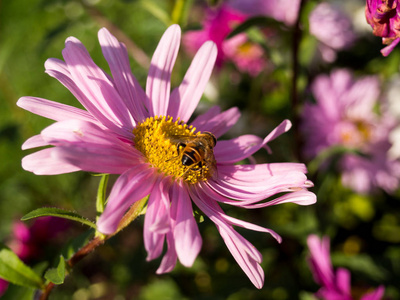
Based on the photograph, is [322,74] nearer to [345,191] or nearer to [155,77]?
[345,191]

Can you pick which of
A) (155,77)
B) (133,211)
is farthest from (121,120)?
(133,211)

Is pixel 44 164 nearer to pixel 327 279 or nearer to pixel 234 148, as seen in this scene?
pixel 234 148

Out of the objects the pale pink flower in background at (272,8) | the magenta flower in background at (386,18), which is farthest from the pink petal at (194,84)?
the pale pink flower in background at (272,8)

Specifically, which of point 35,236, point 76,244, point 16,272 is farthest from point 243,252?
point 35,236

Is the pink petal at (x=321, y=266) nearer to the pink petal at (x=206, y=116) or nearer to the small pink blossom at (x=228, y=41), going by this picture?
the pink petal at (x=206, y=116)

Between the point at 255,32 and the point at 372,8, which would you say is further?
the point at 255,32

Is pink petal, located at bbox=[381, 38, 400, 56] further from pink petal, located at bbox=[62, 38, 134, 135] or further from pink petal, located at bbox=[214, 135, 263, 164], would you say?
pink petal, located at bbox=[62, 38, 134, 135]

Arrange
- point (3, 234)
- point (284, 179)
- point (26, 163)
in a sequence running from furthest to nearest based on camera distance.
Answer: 1. point (3, 234)
2. point (284, 179)
3. point (26, 163)

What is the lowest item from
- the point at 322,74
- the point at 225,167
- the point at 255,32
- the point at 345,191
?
the point at 345,191
